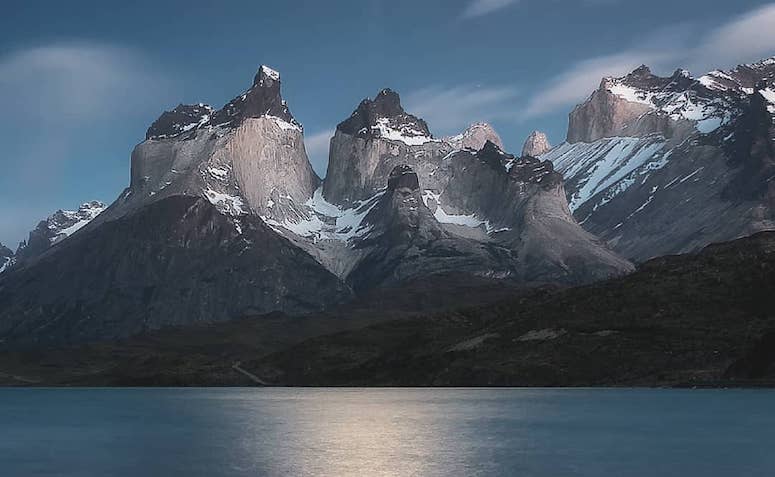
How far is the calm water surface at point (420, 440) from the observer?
284 ft

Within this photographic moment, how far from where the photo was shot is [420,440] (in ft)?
374

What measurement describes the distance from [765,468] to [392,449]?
38.0 m

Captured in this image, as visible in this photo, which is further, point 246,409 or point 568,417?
point 246,409

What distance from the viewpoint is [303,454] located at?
327ft

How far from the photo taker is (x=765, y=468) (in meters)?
81.6

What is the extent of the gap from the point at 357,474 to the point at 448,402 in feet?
360

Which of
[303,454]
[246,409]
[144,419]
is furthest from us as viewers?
[246,409]

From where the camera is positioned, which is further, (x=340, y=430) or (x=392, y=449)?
(x=340, y=430)

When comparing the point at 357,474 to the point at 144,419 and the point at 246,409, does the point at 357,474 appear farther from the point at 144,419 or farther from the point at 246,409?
the point at 246,409

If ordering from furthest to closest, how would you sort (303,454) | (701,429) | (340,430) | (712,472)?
(340,430), (701,429), (303,454), (712,472)

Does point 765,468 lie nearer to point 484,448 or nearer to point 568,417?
point 484,448

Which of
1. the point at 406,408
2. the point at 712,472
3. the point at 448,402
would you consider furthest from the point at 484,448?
the point at 448,402

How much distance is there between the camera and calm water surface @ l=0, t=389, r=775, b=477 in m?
86.7

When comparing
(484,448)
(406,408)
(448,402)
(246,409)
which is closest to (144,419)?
(246,409)
